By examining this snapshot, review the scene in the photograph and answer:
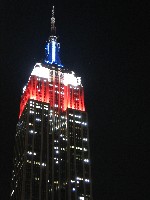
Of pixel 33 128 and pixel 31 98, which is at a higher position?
pixel 31 98

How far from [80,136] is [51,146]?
15.4 m

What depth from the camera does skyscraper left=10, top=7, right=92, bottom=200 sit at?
16100 cm

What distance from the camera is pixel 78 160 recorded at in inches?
6880

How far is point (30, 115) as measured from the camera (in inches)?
7092

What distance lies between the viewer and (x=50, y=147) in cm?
A: 17425

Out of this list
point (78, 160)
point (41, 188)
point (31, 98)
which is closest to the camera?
point (41, 188)

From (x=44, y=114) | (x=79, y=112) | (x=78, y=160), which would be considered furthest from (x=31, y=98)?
(x=78, y=160)

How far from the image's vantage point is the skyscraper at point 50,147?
528 ft

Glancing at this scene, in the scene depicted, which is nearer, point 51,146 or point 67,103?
point 51,146

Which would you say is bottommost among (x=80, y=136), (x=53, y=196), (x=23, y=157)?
(x=53, y=196)

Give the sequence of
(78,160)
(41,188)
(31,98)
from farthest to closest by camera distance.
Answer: (31,98), (78,160), (41,188)

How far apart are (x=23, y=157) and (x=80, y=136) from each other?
96.3ft

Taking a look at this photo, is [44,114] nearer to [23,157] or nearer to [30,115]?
[30,115]

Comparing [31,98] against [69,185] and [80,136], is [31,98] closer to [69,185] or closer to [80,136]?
[80,136]
